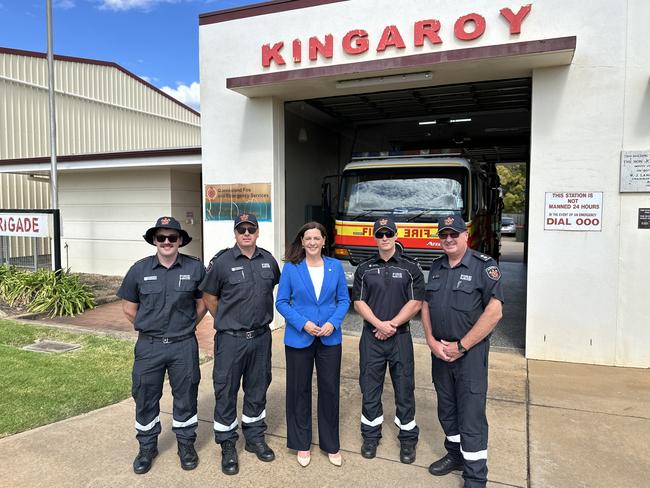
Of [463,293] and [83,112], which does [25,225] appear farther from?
A: [83,112]

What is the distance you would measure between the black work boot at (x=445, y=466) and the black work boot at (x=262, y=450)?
1.13m

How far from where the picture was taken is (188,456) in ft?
11.4

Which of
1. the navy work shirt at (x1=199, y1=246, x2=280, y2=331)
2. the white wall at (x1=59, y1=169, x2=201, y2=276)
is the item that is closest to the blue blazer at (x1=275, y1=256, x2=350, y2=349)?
the navy work shirt at (x1=199, y1=246, x2=280, y2=331)

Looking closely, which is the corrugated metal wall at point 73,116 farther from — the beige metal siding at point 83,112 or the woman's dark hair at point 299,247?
the woman's dark hair at point 299,247

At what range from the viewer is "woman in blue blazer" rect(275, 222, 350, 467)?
3395 millimetres

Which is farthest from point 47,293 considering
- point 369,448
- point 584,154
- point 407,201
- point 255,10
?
point 584,154

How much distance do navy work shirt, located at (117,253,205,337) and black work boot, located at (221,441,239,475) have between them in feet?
2.78

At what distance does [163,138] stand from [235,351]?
21.6m

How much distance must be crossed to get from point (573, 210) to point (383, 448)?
12.7 feet

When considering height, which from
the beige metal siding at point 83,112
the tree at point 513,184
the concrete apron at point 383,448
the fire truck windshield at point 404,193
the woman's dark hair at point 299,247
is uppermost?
the beige metal siding at point 83,112

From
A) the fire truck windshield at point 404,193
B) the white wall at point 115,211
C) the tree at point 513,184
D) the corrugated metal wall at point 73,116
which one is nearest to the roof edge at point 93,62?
the corrugated metal wall at point 73,116

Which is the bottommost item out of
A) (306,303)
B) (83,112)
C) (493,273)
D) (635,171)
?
(306,303)

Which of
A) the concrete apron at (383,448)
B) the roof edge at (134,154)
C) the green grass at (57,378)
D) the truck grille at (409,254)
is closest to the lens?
the concrete apron at (383,448)

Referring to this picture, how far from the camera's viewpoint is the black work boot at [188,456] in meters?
3.43
